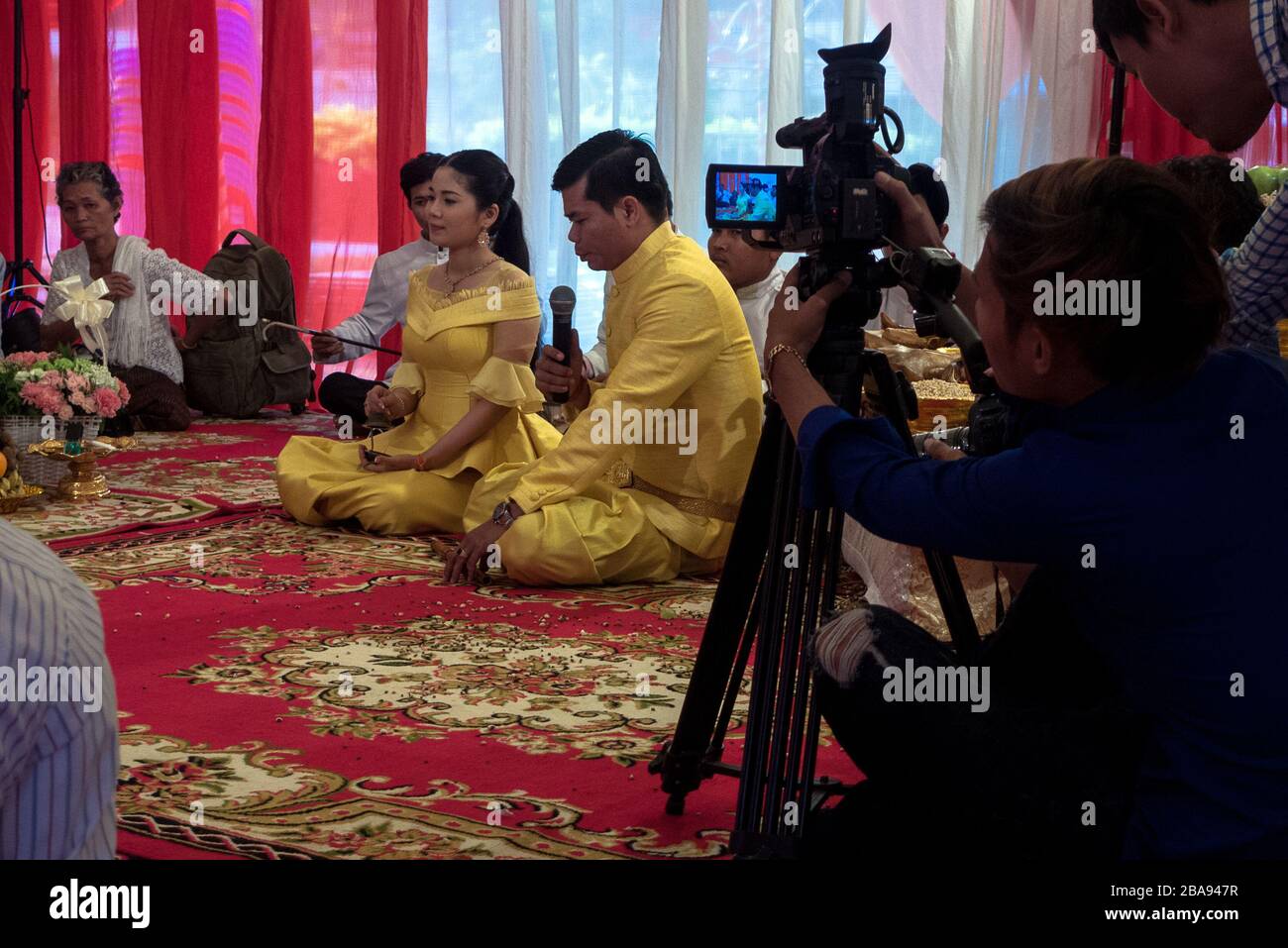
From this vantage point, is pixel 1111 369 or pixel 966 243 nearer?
pixel 1111 369

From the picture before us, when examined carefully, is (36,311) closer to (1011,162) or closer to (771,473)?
(1011,162)

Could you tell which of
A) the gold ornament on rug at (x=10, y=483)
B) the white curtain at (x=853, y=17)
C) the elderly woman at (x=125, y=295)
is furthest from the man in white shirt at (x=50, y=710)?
the white curtain at (x=853, y=17)

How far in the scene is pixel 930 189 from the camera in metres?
1.68

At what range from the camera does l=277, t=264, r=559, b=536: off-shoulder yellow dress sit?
385cm

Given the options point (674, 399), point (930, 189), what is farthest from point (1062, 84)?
point (930, 189)

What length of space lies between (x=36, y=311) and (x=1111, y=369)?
6.38 meters

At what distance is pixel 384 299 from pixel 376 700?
3.56 metres

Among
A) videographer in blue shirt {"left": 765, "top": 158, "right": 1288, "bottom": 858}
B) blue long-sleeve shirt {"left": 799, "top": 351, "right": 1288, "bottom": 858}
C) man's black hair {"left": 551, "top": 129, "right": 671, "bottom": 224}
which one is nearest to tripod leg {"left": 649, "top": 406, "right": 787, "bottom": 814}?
videographer in blue shirt {"left": 765, "top": 158, "right": 1288, "bottom": 858}

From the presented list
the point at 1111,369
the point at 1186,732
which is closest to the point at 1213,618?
the point at 1186,732

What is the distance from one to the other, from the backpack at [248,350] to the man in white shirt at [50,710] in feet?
19.4

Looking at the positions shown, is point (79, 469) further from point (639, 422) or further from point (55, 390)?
point (639, 422)

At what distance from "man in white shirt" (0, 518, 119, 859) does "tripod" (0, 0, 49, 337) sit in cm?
605

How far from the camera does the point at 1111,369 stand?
1.19 meters

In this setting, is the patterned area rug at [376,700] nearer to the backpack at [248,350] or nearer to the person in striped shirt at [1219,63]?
Answer: the person in striped shirt at [1219,63]
